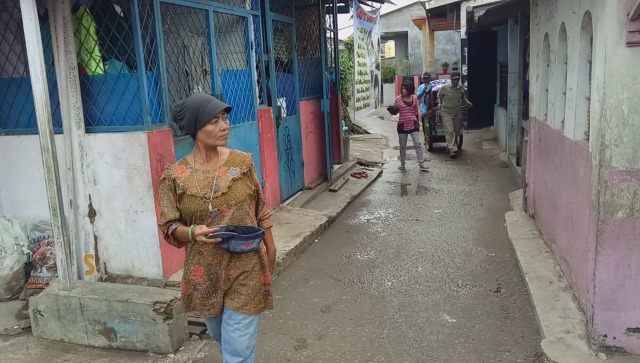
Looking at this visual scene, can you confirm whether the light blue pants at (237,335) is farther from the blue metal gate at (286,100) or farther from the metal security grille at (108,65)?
the blue metal gate at (286,100)

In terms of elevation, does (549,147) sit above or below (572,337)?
above

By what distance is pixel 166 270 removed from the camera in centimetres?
466

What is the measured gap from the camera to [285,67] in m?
7.87

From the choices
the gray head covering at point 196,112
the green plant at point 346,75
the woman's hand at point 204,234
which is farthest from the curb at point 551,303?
the green plant at point 346,75

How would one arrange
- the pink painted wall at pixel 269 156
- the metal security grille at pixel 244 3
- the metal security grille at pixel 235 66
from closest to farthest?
the metal security grille at pixel 235 66 → the metal security grille at pixel 244 3 → the pink painted wall at pixel 269 156

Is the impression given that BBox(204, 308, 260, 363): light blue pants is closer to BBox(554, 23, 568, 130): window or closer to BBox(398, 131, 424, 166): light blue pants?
BBox(554, 23, 568, 130): window

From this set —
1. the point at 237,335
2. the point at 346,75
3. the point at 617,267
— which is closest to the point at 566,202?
the point at 617,267

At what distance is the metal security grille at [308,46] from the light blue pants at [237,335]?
19.6ft

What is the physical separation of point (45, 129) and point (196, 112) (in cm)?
179

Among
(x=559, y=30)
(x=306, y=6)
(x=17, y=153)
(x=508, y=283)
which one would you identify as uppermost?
(x=306, y=6)

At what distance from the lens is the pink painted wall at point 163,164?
4387 millimetres

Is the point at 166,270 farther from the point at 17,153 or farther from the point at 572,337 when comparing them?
the point at 572,337

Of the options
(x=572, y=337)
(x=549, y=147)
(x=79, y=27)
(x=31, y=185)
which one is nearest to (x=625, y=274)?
(x=572, y=337)

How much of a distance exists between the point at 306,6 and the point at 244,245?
663 cm
